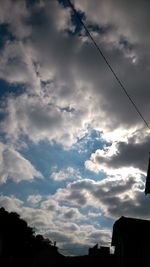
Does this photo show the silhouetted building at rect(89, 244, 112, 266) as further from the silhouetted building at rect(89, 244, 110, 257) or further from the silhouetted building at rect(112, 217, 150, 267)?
the silhouetted building at rect(112, 217, 150, 267)

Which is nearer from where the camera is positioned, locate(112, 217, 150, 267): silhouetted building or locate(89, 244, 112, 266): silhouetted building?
locate(112, 217, 150, 267): silhouetted building

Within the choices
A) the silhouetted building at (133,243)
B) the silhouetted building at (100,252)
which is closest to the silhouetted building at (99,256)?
the silhouetted building at (100,252)

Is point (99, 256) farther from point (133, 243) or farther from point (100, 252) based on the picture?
point (133, 243)

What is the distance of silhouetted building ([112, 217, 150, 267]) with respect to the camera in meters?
20.4

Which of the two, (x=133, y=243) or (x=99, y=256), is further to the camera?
(x=99, y=256)

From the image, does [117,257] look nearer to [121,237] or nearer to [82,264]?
[121,237]

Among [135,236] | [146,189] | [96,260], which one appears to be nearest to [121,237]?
[135,236]

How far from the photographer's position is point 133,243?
20891 millimetres

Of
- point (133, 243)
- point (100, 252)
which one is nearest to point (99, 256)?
point (100, 252)

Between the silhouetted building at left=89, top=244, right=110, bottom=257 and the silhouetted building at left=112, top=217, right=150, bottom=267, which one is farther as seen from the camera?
the silhouetted building at left=89, top=244, right=110, bottom=257

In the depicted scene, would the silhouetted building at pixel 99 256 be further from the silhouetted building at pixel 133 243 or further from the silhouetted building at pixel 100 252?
the silhouetted building at pixel 133 243

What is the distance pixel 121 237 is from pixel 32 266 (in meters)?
30.9

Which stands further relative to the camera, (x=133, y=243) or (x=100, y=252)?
(x=100, y=252)

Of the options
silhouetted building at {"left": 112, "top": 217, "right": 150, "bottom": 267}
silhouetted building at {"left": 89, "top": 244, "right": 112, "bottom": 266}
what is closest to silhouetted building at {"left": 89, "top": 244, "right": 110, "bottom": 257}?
silhouetted building at {"left": 89, "top": 244, "right": 112, "bottom": 266}
